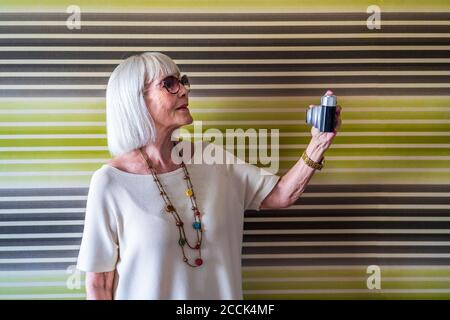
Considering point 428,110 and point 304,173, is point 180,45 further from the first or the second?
point 428,110

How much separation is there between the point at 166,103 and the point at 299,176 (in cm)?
43

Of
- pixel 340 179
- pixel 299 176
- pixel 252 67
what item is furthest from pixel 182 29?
pixel 340 179

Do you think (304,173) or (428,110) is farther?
(428,110)

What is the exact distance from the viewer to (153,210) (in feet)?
3.60

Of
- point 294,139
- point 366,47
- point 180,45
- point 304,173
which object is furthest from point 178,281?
point 366,47

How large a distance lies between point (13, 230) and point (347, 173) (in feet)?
3.70

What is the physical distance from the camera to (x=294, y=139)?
138 cm

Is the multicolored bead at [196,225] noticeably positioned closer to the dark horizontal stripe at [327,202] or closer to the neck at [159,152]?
the neck at [159,152]

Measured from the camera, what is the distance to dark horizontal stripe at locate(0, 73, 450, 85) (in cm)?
135

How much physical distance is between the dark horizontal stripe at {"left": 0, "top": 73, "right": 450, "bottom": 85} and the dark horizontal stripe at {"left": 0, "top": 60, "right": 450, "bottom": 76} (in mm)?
26

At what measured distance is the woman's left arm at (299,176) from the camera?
1134 millimetres

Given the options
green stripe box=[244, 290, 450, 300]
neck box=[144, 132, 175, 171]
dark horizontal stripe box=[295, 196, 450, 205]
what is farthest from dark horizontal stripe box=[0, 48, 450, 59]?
green stripe box=[244, 290, 450, 300]

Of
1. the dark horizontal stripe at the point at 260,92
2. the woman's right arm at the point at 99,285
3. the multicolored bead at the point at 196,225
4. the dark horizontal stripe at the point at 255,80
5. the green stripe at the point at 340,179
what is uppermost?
the dark horizontal stripe at the point at 255,80

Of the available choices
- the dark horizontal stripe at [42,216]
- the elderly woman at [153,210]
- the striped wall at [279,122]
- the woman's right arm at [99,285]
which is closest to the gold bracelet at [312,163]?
the elderly woman at [153,210]
